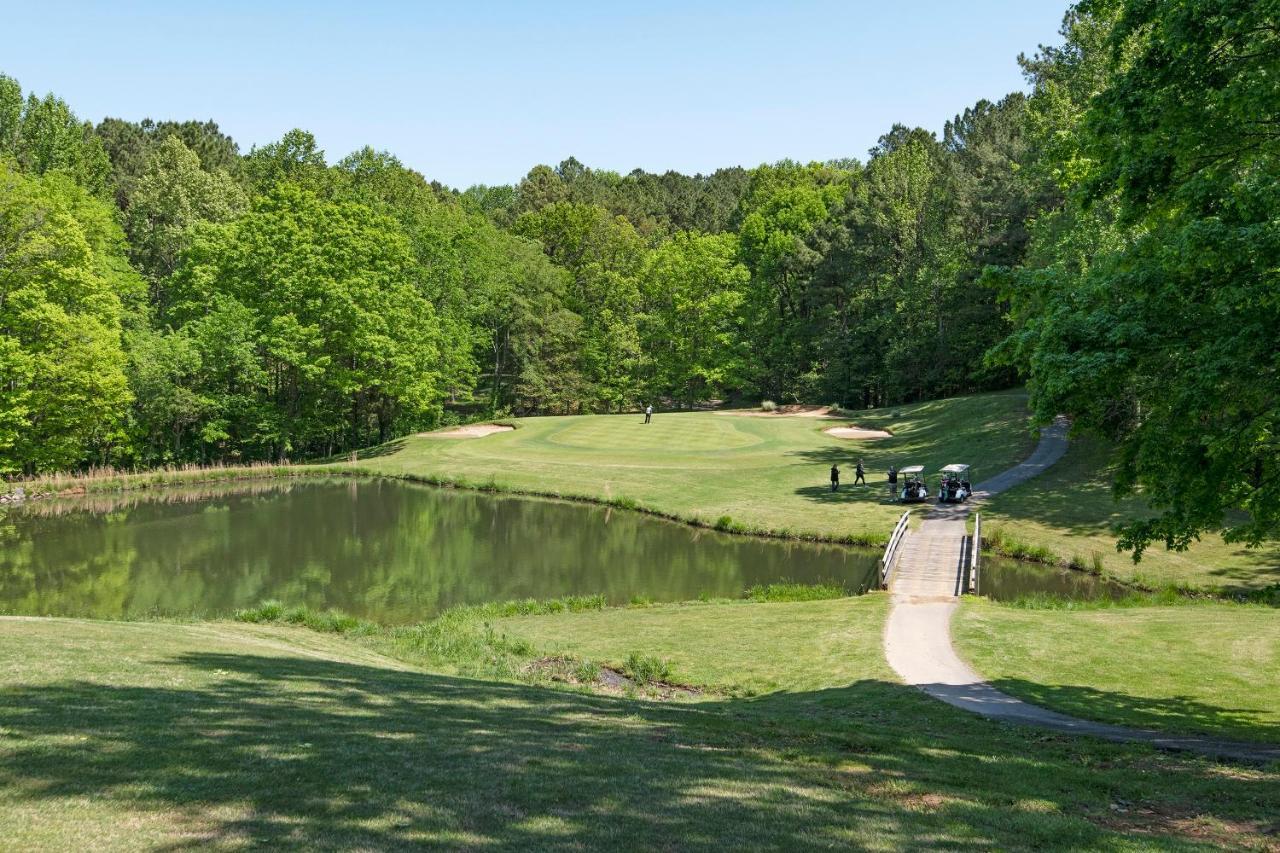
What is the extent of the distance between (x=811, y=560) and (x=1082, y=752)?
2132 centimetres

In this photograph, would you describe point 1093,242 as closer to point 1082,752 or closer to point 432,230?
point 1082,752

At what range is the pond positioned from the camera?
28.8 metres

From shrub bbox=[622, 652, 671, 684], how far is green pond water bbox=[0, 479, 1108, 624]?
9.33 metres

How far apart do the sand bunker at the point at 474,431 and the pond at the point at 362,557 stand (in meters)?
18.1

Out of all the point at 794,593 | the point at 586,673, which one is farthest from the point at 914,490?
the point at 586,673

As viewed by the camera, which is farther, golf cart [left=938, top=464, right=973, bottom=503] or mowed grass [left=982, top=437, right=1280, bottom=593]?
golf cart [left=938, top=464, right=973, bottom=503]

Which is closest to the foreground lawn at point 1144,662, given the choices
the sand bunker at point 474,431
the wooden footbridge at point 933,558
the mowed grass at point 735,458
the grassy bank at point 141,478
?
the wooden footbridge at point 933,558

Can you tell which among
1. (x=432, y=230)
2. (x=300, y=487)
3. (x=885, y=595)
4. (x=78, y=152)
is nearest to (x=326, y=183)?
(x=432, y=230)

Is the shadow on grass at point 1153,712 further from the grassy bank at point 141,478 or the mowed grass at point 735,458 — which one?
the grassy bank at point 141,478

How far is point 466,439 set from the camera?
209 ft

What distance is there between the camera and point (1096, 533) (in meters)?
33.9

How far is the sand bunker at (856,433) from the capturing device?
59206 mm

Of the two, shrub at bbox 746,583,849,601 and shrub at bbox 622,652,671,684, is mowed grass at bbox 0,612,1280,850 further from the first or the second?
shrub at bbox 746,583,849,601

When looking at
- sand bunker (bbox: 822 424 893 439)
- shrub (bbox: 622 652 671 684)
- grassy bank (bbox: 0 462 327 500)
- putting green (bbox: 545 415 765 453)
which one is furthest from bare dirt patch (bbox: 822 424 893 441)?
shrub (bbox: 622 652 671 684)
